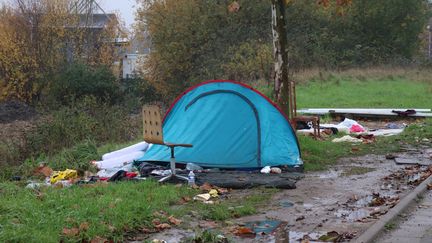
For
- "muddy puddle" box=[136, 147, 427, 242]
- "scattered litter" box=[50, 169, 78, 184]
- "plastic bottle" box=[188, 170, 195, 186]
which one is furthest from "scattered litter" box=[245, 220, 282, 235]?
"scattered litter" box=[50, 169, 78, 184]

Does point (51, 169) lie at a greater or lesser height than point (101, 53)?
lesser

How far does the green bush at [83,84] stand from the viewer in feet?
113

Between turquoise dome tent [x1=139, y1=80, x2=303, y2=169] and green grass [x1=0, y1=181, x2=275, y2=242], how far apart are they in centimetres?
182

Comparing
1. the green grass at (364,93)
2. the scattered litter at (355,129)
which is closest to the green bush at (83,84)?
the green grass at (364,93)

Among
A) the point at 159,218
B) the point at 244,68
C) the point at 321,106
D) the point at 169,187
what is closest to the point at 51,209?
the point at 159,218

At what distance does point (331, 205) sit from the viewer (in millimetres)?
8312

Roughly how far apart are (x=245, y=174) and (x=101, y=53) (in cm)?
3218

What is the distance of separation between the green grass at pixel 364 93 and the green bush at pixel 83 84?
37.9ft

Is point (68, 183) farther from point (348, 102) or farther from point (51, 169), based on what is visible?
point (348, 102)

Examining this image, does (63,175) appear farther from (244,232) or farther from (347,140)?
(347,140)

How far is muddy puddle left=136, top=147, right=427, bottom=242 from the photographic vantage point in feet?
22.2

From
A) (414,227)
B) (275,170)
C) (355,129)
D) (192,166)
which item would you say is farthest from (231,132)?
(355,129)

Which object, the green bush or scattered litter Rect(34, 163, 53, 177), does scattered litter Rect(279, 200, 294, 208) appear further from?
the green bush

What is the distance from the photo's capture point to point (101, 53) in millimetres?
40938
